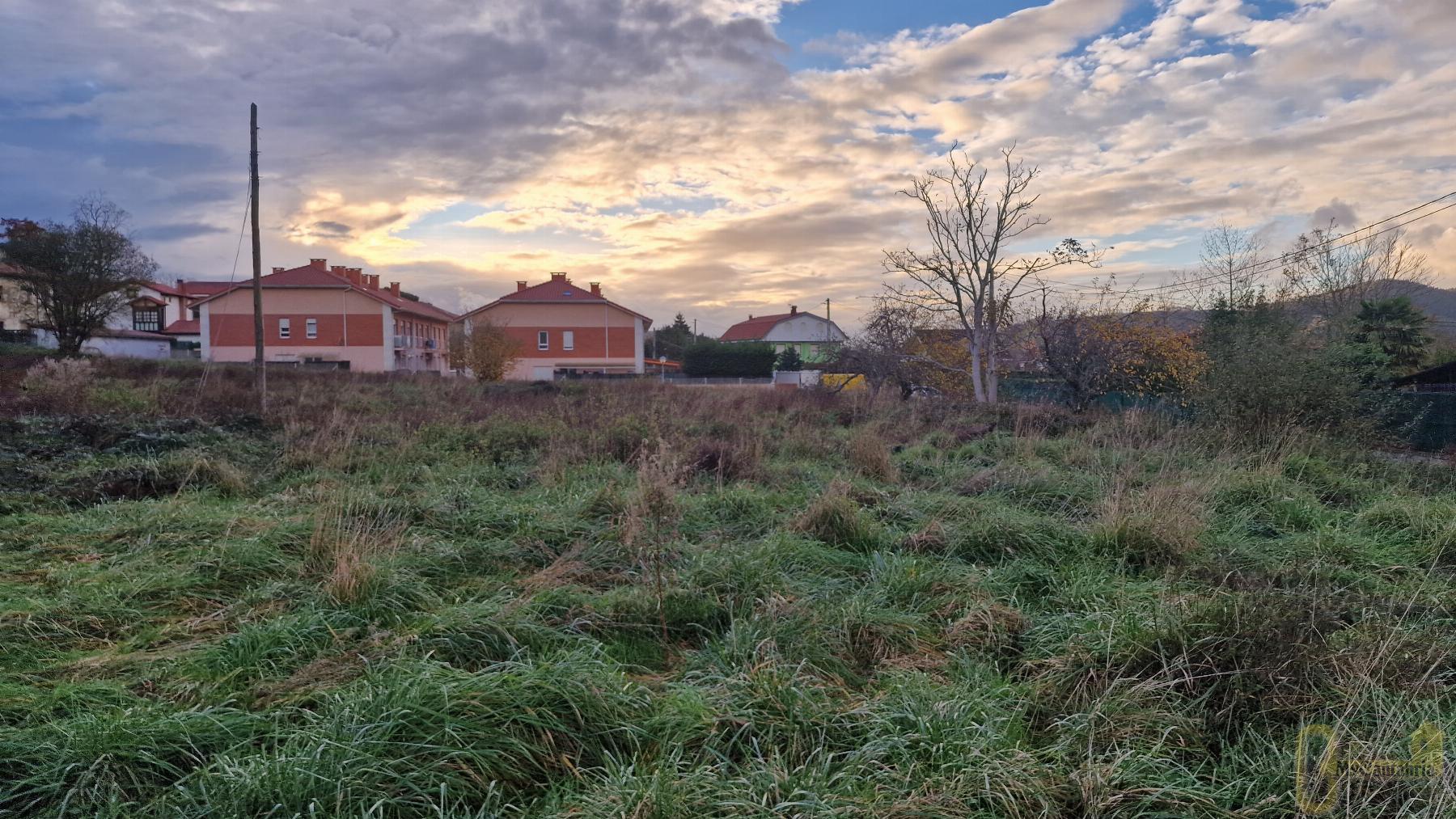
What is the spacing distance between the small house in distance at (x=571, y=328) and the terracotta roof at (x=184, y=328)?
31.5 meters

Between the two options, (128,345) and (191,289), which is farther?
(191,289)

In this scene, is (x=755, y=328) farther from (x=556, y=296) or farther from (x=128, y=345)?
(x=128, y=345)

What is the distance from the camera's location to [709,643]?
3.83 m

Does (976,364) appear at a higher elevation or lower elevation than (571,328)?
lower

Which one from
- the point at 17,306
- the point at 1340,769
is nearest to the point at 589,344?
the point at 17,306

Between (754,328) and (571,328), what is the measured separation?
2447 centimetres

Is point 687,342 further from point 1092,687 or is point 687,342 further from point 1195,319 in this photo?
point 1092,687

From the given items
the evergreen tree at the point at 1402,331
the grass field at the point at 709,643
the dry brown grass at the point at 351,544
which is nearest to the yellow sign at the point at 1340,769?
the grass field at the point at 709,643

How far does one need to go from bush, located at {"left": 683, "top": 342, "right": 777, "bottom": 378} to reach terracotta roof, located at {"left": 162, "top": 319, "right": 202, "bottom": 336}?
4650cm

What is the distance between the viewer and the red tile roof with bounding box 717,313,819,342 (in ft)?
239

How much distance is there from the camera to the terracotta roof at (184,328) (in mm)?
66688

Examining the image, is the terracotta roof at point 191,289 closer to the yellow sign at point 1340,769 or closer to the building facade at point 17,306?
the building facade at point 17,306

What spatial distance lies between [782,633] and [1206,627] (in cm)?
196

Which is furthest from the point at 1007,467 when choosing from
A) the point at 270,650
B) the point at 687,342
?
the point at 687,342
